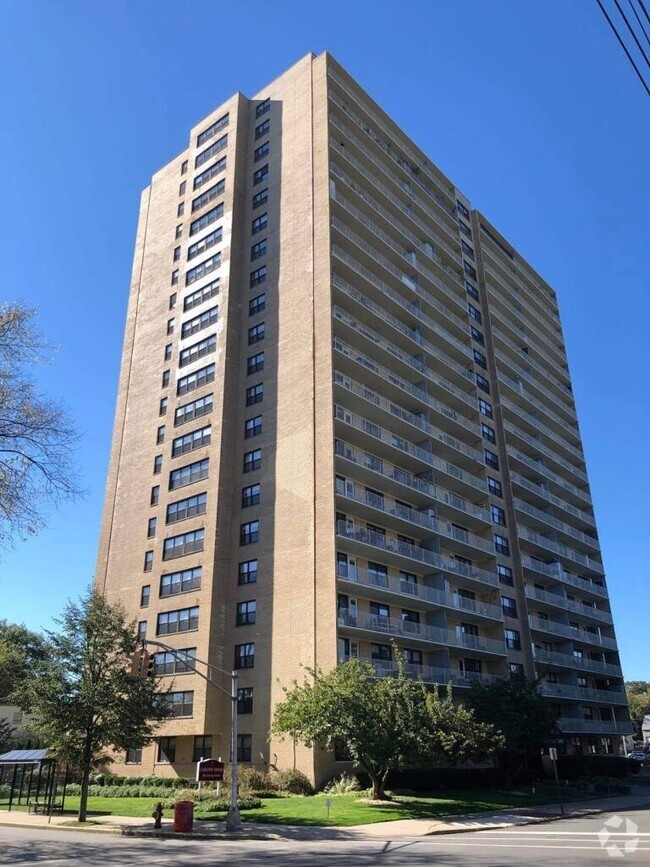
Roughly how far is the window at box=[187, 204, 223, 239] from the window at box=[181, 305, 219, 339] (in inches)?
268

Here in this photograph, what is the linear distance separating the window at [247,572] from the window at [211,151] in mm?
36057

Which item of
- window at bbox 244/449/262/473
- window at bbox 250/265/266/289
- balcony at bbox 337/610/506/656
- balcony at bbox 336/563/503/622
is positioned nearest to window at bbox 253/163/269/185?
window at bbox 250/265/266/289

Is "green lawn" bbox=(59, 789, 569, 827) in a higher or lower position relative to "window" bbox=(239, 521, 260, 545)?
lower

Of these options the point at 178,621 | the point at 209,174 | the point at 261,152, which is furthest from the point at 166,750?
the point at 261,152

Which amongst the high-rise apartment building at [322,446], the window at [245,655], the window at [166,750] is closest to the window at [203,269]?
the high-rise apartment building at [322,446]

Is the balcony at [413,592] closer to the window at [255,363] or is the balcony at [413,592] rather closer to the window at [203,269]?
the window at [255,363]

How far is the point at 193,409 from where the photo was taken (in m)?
49.5

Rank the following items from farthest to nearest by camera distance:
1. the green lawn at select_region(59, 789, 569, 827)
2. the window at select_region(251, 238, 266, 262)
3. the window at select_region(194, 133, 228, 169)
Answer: the window at select_region(194, 133, 228, 169) < the window at select_region(251, 238, 266, 262) < the green lawn at select_region(59, 789, 569, 827)

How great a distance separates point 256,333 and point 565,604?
36.4 metres

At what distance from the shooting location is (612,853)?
55.4 ft

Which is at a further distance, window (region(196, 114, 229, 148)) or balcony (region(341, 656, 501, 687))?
window (region(196, 114, 229, 148))

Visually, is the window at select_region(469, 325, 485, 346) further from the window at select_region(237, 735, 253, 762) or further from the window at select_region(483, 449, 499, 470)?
the window at select_region(237, 735, 253, 762)

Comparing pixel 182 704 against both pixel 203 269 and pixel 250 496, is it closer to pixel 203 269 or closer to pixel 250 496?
pixel 250 496

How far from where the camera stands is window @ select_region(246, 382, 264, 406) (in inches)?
1845
